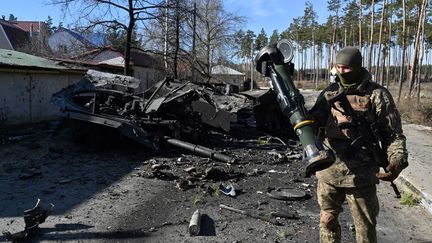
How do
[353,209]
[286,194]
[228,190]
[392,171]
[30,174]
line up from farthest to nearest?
[30,174] < [228,190] < [286,194] < [353,209] < [392,171]

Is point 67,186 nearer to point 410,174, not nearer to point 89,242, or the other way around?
point 89,242

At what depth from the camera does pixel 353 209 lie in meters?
3.65

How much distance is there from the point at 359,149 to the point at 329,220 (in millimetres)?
650

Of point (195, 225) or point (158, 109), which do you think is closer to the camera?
point (195, 225)

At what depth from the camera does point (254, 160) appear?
10.0 metres

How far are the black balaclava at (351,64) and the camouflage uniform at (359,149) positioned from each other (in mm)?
46

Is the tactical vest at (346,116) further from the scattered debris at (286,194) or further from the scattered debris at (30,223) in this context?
the scattered debris at (30,223)

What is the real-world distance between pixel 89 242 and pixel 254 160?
5616 millimetres

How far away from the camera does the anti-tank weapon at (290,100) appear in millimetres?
2994

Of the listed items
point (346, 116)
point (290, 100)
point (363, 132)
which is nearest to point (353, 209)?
point (363, 132)

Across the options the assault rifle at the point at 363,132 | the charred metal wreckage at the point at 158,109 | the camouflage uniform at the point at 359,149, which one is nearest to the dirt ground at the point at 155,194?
the charred metal wreckage at the point at 158,109

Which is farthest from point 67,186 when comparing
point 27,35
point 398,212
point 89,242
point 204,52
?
point 27,35

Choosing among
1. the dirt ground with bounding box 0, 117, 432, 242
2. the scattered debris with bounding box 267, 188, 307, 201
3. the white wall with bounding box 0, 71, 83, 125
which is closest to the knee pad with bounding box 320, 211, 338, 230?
the dirt ground with bounding box 0, 117, 432, 242

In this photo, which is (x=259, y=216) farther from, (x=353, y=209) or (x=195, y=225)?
(x=353, y=209)
